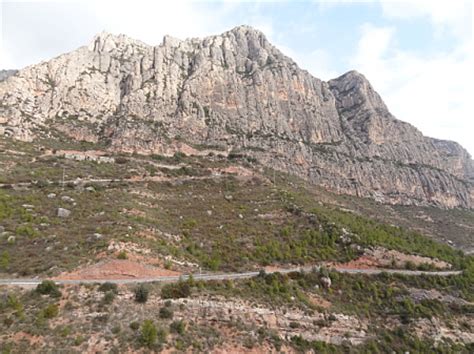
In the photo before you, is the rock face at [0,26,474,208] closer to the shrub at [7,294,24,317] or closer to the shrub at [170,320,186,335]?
the shrub at [7,294,24,317]

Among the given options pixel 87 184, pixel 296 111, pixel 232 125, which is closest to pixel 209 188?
pixel 87 184

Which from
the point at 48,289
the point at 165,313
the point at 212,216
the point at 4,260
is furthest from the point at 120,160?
the point at 165,313

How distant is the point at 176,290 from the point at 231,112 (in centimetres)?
9941

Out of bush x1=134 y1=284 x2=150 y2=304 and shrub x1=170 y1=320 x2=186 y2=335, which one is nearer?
shrub x1=170 y1=320 x2=186 y2=335

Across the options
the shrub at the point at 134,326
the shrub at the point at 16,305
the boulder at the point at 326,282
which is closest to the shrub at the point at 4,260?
the shrub at the point at 16,305

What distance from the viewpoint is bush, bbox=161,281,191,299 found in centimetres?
3009

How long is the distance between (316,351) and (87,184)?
49.4 meters

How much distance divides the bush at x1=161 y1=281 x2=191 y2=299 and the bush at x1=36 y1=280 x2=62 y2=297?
819 cm

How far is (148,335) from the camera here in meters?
25.4

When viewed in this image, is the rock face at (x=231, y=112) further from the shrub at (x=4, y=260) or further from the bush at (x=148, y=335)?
the bush at (x=148, y=335)

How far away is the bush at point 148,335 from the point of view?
82.4 ft

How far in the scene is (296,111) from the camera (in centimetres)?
13438

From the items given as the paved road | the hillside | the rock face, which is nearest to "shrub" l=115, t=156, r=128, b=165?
the hillside

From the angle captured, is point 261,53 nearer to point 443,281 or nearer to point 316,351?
point 443,281
